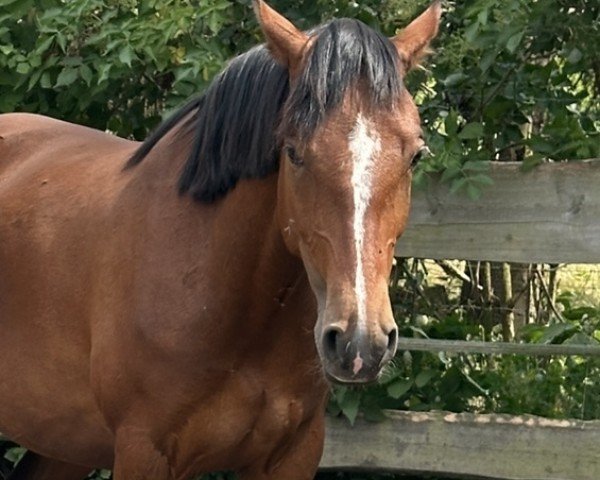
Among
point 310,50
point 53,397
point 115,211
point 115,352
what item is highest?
point 310,50

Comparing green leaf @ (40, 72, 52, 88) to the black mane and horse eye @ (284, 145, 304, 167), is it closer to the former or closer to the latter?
the black mane

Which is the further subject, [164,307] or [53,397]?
[53,397]

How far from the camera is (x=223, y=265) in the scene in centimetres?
335

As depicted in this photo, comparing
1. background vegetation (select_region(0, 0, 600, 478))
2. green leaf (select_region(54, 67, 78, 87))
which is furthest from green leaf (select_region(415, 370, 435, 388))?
green leaf (select_region(54, 67, 78, 87))

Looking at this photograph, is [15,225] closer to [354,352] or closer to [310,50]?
[310,50]

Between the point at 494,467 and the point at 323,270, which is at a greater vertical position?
the point at 323,270

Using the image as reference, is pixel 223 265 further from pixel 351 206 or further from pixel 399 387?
pixel 399 387

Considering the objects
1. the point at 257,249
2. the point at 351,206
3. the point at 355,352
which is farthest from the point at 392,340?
the point at 257,249

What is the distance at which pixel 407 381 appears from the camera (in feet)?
15.0

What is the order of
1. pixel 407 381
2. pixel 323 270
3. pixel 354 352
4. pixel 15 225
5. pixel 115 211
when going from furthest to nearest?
pixel 407 381 < pixel 15 225 < pixel 115 211 < pixel 323 270 < pixel 354 352

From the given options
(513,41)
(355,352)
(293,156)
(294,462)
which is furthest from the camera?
(513,41)

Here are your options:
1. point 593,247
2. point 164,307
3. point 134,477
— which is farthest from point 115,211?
point 593,247

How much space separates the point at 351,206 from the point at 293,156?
21 centimetres

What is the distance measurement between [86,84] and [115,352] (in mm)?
1563
